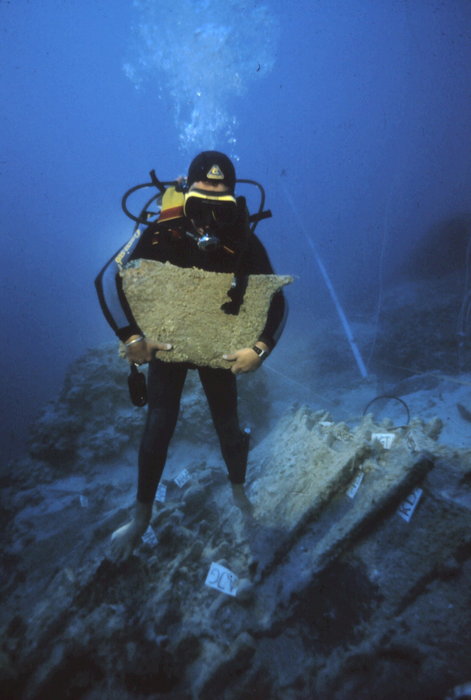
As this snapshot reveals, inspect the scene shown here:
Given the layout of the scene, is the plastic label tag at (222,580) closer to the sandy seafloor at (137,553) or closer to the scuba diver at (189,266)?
the sandy seafloor at (137,553)

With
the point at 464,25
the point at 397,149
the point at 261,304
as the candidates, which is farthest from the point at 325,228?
the point at 261,304

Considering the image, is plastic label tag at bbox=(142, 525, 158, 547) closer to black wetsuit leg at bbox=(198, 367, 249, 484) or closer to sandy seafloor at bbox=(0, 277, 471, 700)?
sandy seafloor at bbox=(0, 277, 471, 700)

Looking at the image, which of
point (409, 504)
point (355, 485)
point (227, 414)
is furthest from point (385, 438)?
point (227, 414)

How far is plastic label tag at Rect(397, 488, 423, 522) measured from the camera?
1.83 m

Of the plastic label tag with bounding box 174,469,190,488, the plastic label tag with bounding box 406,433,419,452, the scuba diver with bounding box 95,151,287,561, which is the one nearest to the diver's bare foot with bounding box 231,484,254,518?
the scuba diver with bounding box 95,151,287,561

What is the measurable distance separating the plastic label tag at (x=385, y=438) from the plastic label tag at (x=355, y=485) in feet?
1.32

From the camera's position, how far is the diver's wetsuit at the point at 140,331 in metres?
1.88

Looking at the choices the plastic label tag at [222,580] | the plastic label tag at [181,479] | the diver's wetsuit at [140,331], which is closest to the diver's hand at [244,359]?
the diver's wetsuit at [140,331]

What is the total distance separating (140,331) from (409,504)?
2197 mm

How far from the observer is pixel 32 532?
356 cm

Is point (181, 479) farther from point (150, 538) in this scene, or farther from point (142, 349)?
point (142, 349)

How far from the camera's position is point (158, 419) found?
229 centimetres

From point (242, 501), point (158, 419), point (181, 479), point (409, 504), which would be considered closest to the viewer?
point (409, 504)

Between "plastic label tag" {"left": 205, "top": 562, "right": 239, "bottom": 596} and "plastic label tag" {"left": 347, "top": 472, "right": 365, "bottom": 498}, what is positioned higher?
"plastic label tag" {"left": 347, "top": 472, "right": 365, "bottom": 498}
